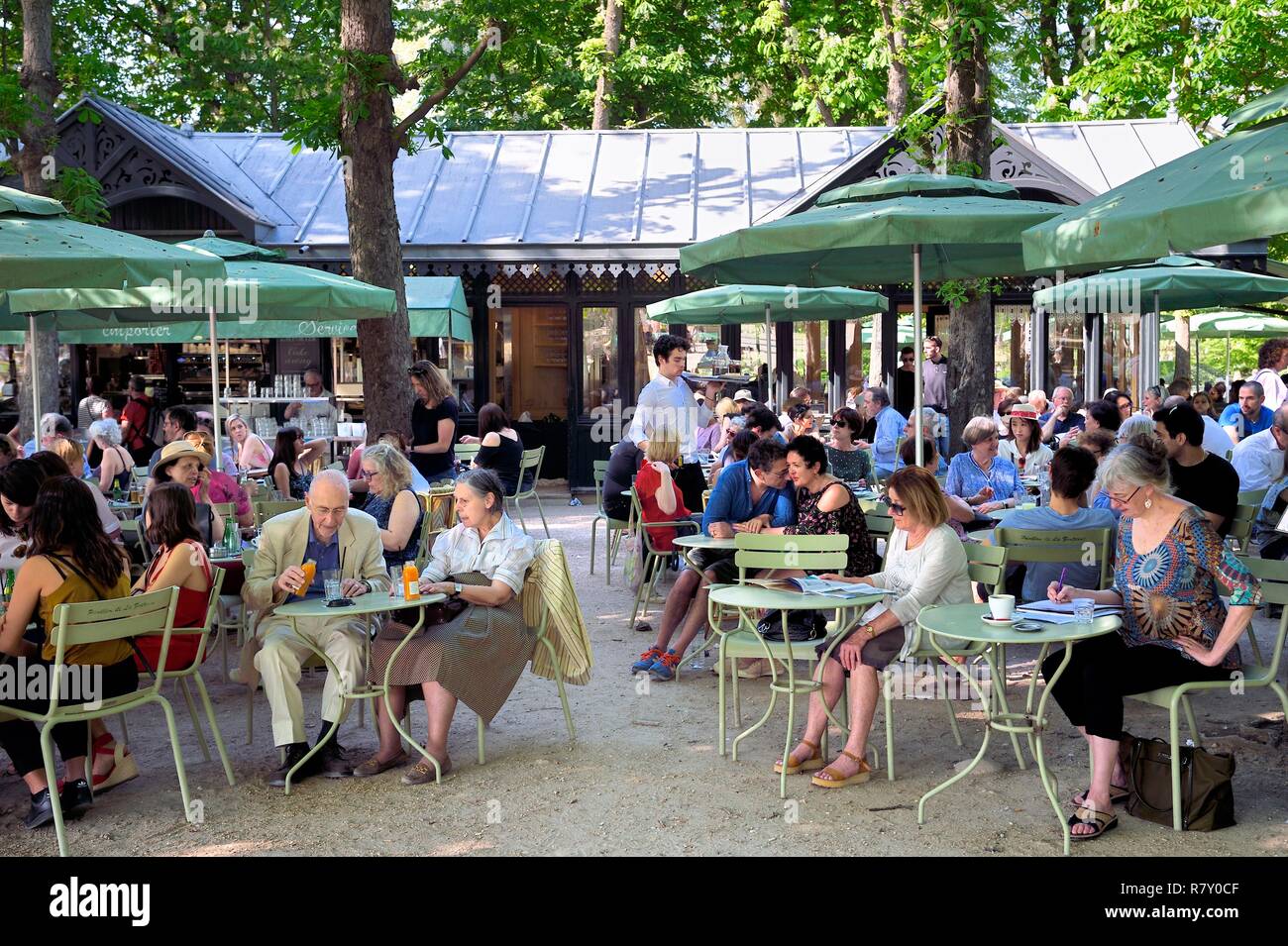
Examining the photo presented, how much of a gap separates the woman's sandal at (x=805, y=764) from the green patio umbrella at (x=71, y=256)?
3.89 meters

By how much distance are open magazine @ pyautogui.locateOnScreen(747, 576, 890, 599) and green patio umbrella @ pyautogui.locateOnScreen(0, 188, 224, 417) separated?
11.0 ft

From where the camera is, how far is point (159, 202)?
18.0m

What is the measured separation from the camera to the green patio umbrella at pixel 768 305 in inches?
548

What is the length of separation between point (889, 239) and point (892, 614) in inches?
94.1

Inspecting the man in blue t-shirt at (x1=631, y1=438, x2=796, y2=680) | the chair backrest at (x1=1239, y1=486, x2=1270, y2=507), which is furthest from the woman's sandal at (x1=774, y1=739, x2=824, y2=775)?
the chair backrest at (x1=1239, y1=486, x2=1270, y2=507)

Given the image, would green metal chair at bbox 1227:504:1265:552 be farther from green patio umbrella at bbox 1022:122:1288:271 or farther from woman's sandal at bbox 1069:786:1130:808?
woman's sandal at bbox 1069:786:1130:808

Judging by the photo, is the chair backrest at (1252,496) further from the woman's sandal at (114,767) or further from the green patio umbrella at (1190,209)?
the woman's sandal at (114,767)

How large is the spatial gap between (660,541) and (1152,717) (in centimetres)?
348

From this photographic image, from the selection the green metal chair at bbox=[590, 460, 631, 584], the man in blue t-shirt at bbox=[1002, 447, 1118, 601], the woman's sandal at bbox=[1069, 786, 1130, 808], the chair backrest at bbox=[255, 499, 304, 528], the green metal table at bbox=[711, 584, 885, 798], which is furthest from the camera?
the green metal chair at bbox=[590, 460, 631, 584]

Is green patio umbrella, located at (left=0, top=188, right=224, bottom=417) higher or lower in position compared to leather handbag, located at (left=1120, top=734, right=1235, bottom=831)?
higher

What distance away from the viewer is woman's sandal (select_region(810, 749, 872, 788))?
5.51 metres

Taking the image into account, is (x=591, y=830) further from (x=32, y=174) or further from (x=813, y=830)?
(x=32, y=174)

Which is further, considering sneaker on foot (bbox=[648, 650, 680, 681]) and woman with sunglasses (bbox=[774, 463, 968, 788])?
sneaker on foot (bbox=[648, 650, 680, 681])

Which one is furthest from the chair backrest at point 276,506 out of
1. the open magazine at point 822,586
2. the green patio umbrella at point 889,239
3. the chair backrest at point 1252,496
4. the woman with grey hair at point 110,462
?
the chair backrest at point 1252,496
